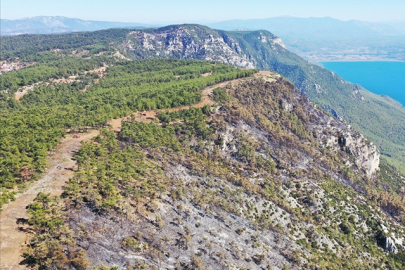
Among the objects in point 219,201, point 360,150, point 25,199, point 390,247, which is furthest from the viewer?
point 360,150

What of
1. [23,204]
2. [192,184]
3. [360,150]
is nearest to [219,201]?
[192,184]

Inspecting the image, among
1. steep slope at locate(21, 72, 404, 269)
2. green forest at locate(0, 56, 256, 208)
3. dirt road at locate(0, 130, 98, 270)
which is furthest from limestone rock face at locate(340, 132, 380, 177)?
dirt road at locate(0, 130, 98, 270)

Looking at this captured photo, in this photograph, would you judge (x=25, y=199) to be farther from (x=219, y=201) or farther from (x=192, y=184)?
(x=219, y=201)

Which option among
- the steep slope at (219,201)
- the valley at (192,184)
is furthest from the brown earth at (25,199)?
the steep slope at (219,201)

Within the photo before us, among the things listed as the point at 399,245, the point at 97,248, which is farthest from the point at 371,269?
the point at 97,248

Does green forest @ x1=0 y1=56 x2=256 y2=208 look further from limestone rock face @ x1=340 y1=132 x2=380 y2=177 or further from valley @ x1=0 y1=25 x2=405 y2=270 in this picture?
limestone rock face @ x1=340 y1=132 x2=380 y2=177

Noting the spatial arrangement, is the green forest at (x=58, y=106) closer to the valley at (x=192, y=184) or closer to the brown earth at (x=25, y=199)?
the valley at (x=192, y=184)
